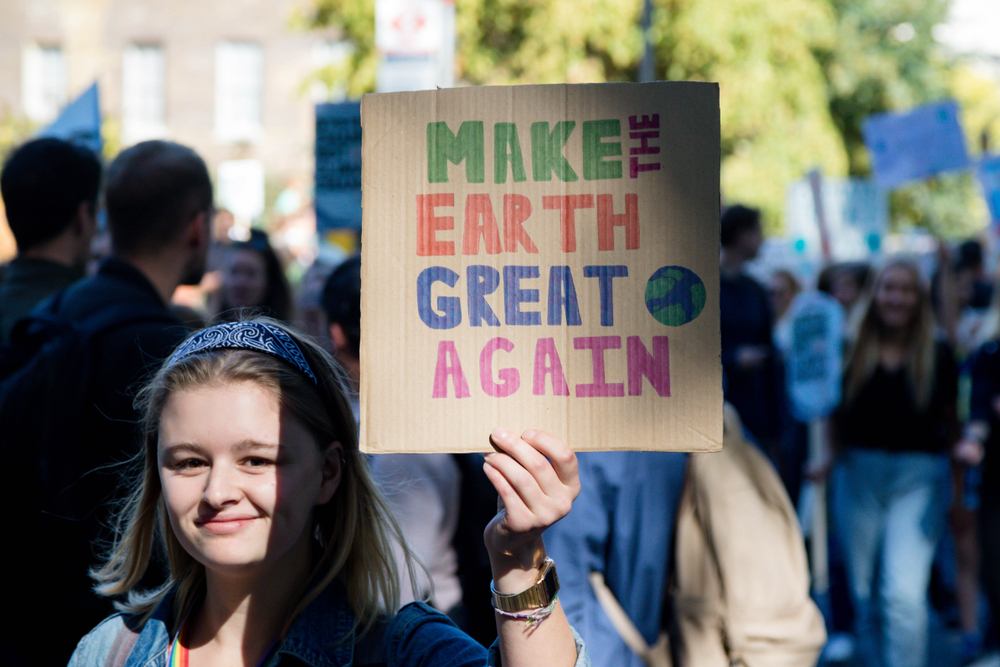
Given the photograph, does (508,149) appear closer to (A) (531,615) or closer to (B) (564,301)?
(B) (564,301)

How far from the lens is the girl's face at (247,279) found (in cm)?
690

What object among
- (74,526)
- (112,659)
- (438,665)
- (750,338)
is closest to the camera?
(438,665)

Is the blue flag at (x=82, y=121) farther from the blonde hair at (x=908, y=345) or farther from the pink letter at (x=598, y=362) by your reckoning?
the pink letter at (x=598, y=362)

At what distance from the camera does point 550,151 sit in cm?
211

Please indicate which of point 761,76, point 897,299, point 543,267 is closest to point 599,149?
point 543,267

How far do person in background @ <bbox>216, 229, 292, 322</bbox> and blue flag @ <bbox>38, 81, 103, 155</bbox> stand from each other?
99 cm

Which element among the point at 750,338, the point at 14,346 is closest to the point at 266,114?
the point at 750,338

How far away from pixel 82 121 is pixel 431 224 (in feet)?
14.9

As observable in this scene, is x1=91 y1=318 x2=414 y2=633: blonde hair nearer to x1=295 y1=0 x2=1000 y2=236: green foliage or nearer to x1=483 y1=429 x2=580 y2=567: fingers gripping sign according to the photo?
x1=483 y1=429 x2=580 y2=567: fingers gripping sign

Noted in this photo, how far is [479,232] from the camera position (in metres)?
2.11

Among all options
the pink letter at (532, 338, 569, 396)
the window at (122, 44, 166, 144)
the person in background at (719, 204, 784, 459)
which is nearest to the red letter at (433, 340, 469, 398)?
the pink letter at (532, 338, 569, 396)

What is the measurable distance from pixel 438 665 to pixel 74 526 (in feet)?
5.21

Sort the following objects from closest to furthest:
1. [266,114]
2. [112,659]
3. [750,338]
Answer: [112,659]
[750,338]
[266,114]

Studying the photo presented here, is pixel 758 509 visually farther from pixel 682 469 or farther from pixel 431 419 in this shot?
pixel 431 419
